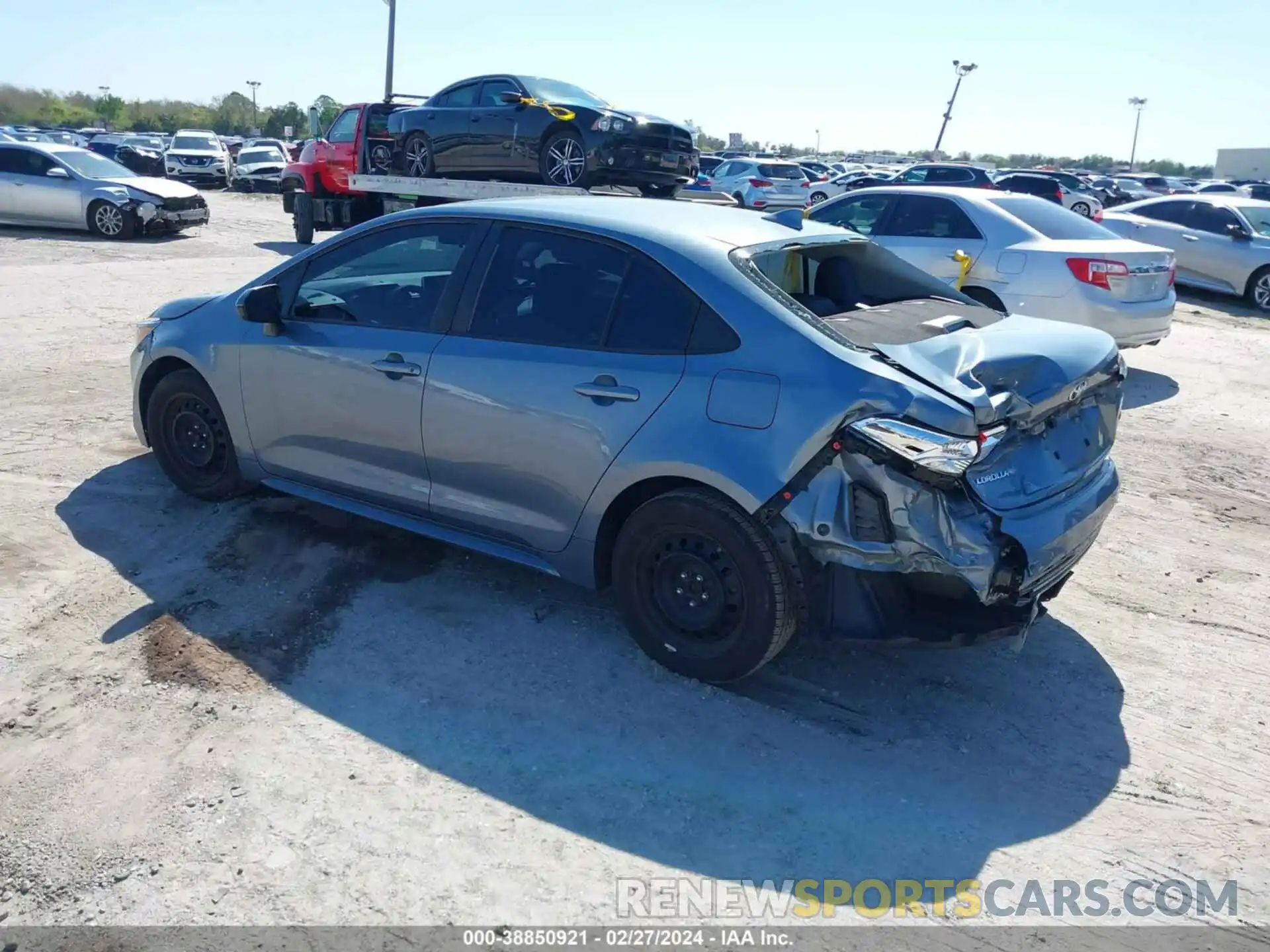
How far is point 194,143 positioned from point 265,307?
33.6m

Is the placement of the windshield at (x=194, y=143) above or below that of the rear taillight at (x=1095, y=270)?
above

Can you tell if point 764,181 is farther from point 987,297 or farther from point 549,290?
point 549,290

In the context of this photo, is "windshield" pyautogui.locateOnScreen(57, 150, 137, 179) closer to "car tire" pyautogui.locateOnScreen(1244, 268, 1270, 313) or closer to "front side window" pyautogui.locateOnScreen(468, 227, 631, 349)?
"front side window" pyautogui.locateOnScreen(468, 227, 631, 349)

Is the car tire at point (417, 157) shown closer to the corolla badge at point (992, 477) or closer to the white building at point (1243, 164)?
the corolla badge at point (992, 477)

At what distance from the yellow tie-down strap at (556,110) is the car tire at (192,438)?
5738 mm

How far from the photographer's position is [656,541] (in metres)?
3.87

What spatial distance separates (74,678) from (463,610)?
1535mm

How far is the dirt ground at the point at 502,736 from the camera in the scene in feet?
9.78

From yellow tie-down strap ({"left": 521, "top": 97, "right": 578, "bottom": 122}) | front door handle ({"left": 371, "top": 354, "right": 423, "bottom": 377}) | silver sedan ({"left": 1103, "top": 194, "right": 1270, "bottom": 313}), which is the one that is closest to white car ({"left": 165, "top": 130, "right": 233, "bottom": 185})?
yellow tie-down strap ({"left": 521, "top": 97, "right": 578, "bottom": 122})

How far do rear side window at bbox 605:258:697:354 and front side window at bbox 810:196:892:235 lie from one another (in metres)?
6.52

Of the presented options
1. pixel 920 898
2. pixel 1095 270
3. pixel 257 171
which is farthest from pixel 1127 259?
pixel 257 171

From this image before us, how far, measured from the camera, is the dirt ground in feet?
9.78

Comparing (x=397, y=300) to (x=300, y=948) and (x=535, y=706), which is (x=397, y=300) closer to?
(x=535, y=706)

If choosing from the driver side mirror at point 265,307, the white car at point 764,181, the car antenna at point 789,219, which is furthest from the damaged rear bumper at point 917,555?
the white car at point 764,181
